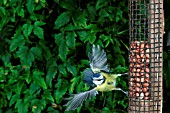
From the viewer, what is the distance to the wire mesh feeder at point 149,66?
290 cm

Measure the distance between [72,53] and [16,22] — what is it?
1.62 ft

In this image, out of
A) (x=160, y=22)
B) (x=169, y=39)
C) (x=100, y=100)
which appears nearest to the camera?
(x=160, y=22)

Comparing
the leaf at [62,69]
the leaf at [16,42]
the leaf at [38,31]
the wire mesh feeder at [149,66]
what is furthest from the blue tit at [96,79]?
the leaf at [16,42]

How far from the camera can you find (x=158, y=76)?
115 inches

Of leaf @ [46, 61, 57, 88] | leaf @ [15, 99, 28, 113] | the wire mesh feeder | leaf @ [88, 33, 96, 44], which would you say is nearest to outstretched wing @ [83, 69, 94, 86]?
the wire mesh feeder

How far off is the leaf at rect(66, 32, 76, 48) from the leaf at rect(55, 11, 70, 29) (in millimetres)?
99

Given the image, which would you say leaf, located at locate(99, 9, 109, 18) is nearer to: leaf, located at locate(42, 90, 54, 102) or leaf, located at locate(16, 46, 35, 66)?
leaf, located at locate(16, 46, 35, 66)

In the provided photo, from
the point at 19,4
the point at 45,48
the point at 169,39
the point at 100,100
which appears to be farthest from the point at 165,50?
the point at 19,4

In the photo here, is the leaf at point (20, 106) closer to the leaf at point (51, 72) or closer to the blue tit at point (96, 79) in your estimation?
the leaf at point (51, 72)

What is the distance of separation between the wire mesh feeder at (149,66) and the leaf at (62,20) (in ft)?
2.56

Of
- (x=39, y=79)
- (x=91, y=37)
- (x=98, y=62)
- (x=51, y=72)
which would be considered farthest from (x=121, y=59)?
(x=98, y=62)

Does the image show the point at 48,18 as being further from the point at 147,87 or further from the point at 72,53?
the point at 147,87

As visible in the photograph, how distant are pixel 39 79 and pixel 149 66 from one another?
1103mm

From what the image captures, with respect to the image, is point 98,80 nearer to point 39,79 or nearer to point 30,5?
point 39,79
